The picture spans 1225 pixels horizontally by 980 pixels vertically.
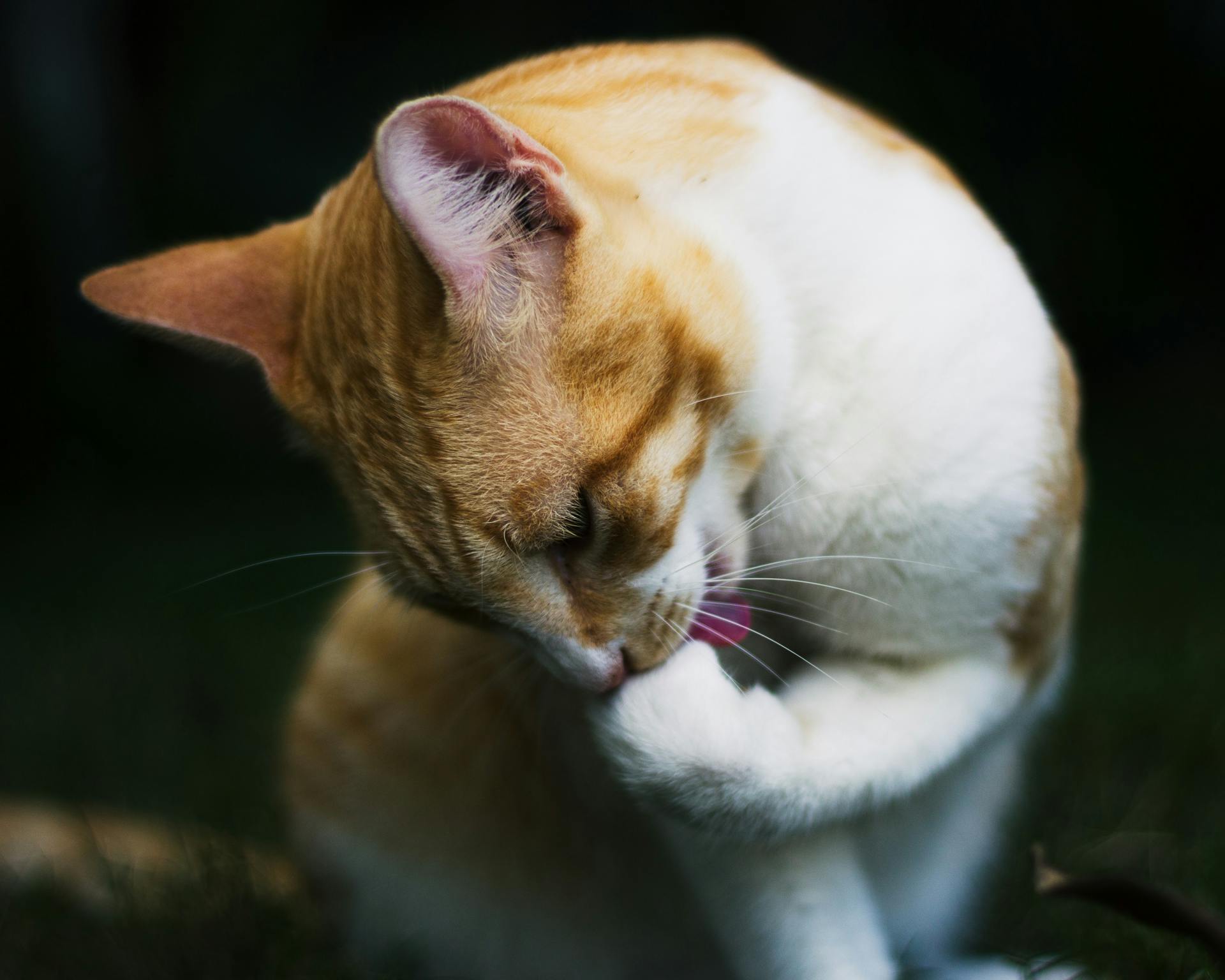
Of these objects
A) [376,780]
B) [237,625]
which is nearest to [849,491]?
[376,780]

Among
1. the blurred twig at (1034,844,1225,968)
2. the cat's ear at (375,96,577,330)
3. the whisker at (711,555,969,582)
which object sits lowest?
the blurred twig at (1034,844,1225,968)

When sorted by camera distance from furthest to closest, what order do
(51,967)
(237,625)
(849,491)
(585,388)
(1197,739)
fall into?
1. (237,625)
2. (1197,739)
3. (51,967)
4. (849,491)
5. (585,388)

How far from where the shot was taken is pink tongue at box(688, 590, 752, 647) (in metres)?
1.30

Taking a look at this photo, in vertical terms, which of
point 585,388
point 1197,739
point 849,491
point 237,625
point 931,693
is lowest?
point 237,625

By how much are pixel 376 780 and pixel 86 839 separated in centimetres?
58

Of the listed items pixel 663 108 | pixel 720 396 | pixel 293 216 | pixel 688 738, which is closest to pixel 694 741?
pixel 688 738

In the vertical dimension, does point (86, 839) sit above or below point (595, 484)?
below

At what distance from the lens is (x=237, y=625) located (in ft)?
11.0

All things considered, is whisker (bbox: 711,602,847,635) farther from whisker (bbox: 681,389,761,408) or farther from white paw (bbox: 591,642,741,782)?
whisker (bbox: 681,389,761,408)

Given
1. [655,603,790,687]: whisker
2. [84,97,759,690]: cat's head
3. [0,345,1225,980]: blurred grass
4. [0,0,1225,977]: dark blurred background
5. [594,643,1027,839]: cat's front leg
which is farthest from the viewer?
[0,0,1225,977]: dark blurred background

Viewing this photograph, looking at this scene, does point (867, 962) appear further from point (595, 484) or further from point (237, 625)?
point (237, 625)

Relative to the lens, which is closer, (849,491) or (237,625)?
(849,491)

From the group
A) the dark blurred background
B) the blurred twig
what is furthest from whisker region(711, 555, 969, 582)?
the dark blurred background

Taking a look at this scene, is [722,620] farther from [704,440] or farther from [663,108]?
[663,108]
